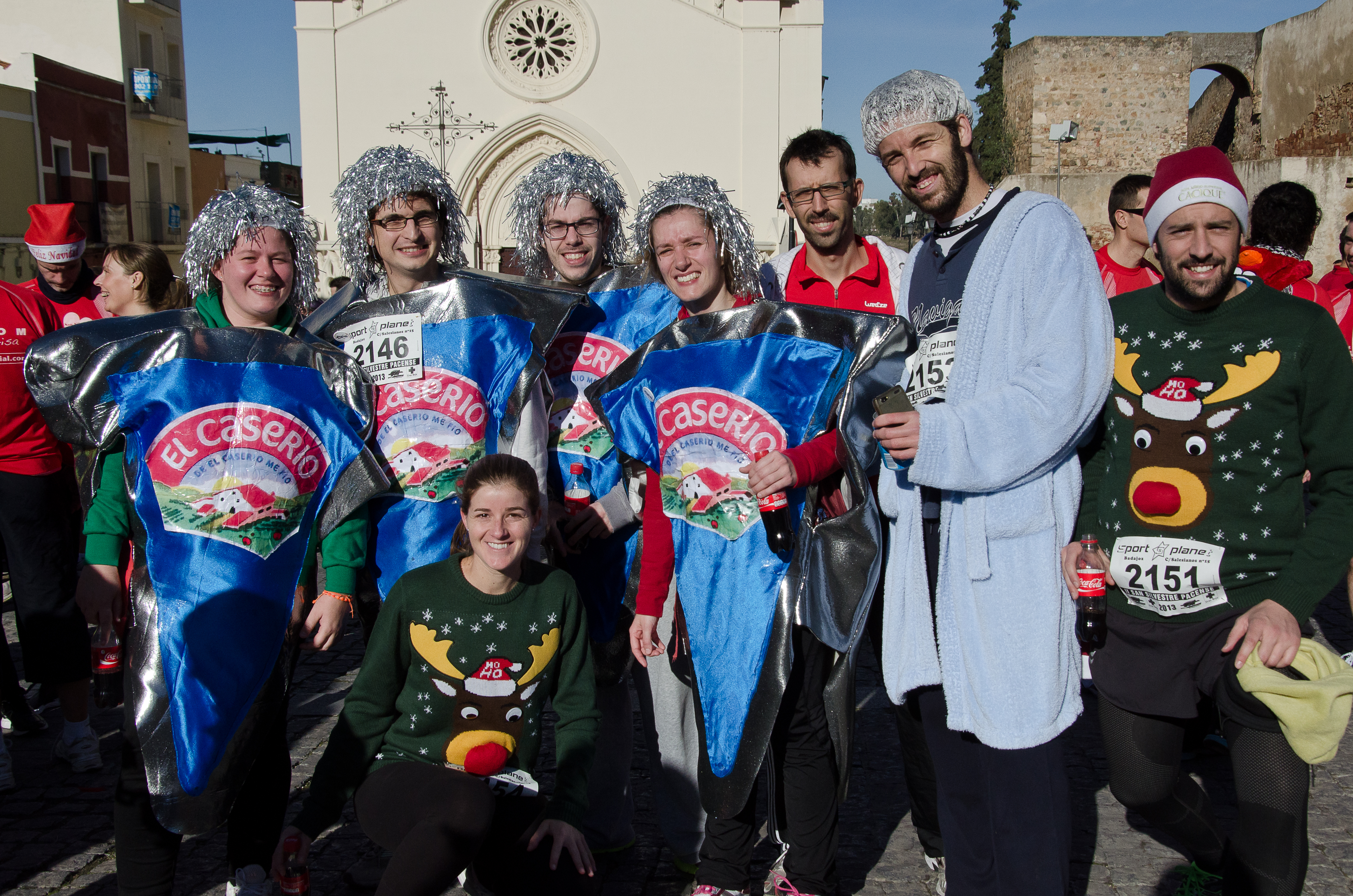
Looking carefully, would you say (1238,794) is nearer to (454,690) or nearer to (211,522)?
(454,690)

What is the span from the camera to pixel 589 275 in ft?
11.5


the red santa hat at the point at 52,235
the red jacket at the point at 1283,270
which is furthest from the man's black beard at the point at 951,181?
the red santa hat at the point at 52,235

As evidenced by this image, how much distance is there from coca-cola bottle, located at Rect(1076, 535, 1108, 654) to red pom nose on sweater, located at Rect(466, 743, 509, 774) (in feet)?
A: 4.68

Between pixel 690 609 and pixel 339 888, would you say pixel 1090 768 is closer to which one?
pixel 690 609

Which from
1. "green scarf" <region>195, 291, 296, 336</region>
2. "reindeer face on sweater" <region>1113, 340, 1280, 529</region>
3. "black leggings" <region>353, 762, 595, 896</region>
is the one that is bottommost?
"black leggings" <region>353, 762, 595, 896</region>

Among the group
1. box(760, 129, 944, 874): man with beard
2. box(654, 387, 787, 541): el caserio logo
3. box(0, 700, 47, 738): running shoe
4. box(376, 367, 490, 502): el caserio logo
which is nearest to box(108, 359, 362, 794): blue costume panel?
box(376, 367, 490, 502): el caserio logo

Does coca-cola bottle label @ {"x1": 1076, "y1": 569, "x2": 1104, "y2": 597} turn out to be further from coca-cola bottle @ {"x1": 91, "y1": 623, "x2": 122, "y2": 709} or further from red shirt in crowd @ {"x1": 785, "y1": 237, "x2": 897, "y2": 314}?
coca-cola bottle @ {"x1": 91, "y1": 623, "x2": 122, "y2": 709}

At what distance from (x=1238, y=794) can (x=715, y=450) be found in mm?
1408

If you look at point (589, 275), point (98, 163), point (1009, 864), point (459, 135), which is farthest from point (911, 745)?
point (98, 163)

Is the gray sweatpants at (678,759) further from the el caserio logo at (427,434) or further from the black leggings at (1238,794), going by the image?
the black leggings at (1238,794)

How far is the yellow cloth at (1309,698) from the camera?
2.16 m

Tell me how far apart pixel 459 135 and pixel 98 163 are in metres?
11.1

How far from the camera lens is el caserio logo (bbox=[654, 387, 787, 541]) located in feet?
8.75

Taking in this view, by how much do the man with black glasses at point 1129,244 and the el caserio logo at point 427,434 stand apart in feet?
9.44
